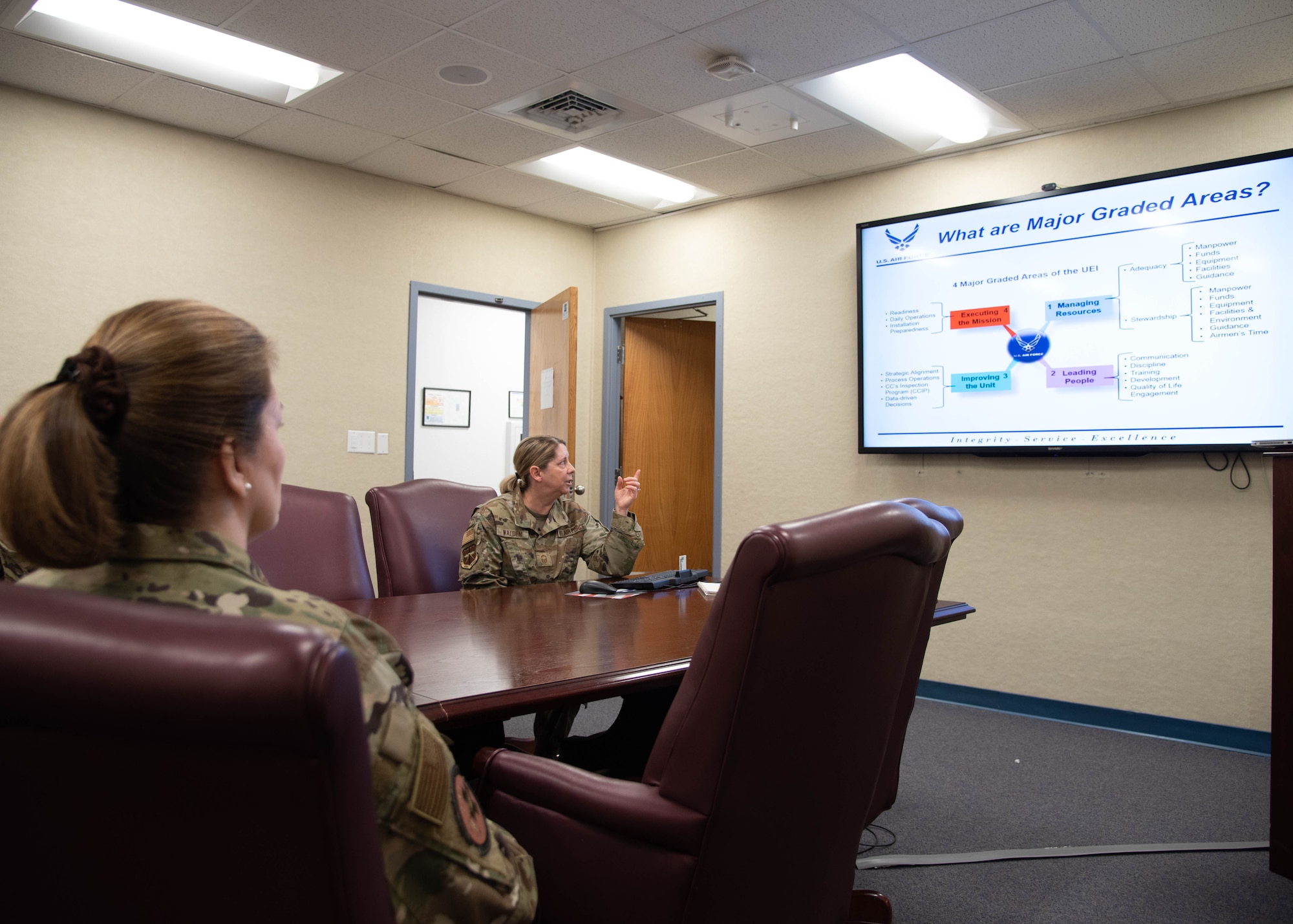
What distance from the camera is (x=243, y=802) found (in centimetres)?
60

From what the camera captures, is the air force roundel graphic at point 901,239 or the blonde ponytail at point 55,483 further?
the air force roundel graphic at point 901,239

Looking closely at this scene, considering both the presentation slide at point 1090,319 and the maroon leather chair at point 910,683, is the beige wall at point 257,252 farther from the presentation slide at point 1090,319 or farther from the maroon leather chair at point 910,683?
the maroon leather chair at point 910,683

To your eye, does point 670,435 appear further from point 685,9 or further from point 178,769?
point 178,769

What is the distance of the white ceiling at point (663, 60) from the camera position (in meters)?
3.03

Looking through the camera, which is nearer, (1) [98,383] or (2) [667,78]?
(1) [98,383]

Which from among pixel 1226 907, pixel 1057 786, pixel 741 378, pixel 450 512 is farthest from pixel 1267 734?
pixel 450 512

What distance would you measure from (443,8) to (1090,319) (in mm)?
2815

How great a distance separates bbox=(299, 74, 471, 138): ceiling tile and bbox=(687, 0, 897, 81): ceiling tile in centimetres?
123

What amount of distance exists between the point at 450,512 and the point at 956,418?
240 cm

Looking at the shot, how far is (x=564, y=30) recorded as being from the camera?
125 inches

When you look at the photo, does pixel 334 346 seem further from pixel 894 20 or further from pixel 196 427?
pixel 196 427

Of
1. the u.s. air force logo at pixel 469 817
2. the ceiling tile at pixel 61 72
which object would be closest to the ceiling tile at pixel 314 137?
the ceiling tile at pixel 61 72

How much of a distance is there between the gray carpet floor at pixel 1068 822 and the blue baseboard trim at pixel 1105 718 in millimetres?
62

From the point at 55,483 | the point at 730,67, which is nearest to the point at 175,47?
the point at 730,67
